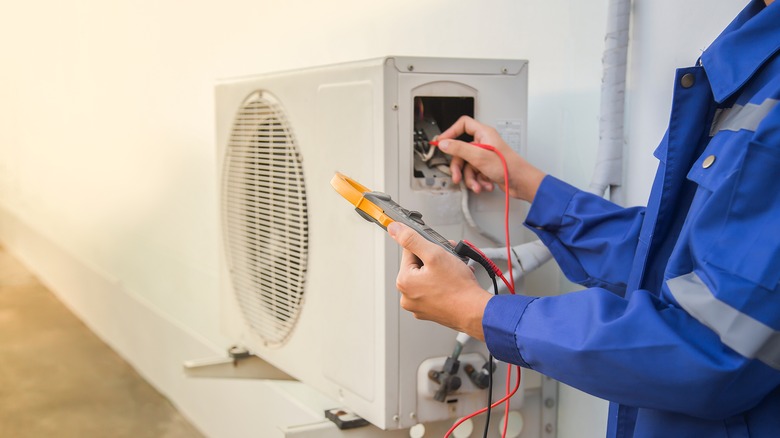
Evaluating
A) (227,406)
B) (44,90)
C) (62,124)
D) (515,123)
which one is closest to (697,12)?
(515,123)

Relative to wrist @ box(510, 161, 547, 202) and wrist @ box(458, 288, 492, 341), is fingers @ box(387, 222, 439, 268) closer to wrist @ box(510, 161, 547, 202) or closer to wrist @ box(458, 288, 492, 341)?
wrist @ box(458, 288, 492, 341)

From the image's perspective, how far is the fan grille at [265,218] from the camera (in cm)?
156

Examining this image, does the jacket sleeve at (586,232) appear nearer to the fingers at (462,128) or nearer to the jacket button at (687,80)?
the fingers at (462,128)

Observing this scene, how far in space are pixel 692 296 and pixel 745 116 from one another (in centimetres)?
20

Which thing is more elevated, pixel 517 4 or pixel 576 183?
pixel 517 4

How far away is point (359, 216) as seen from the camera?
4.51 feet

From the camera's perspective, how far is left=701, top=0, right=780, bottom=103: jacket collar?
0.85 metres

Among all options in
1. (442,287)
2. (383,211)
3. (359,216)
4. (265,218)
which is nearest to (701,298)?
(442,287)

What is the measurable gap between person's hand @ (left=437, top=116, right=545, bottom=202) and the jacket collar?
16.8 inches

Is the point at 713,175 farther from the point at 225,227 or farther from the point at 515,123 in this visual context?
the point at 225,227

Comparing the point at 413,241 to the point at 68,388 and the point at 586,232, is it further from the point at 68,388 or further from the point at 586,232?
the point at 68,388

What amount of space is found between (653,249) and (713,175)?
215mm

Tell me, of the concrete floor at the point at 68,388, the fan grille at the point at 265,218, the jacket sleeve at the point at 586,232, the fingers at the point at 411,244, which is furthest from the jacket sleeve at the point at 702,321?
the concrete floor at the point at 68,388

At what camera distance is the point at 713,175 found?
0.82m
